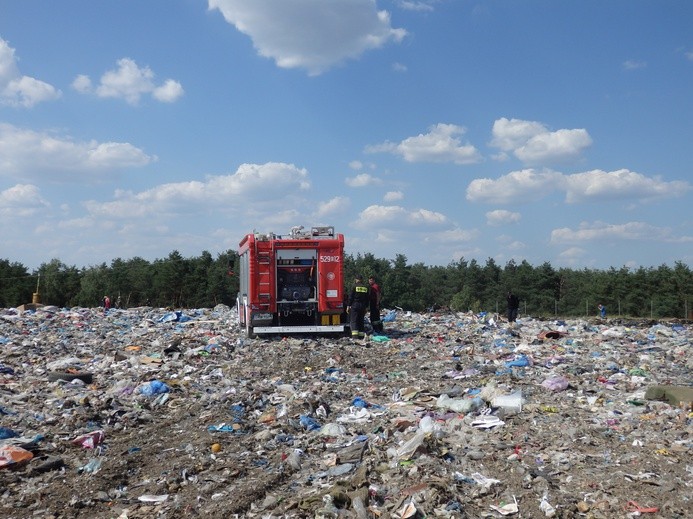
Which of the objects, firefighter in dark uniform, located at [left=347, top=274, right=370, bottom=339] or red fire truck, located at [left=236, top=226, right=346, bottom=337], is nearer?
red fire truck, located at [left=236, top=226, right=346, bottom=337]

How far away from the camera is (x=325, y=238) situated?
1487cm

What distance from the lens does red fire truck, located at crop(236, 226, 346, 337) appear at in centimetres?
1434

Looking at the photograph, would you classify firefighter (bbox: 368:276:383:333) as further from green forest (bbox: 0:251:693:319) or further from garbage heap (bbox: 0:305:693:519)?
green forest (bbox: 0:251:693:319)

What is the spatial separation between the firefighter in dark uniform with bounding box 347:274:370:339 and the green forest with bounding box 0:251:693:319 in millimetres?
32753

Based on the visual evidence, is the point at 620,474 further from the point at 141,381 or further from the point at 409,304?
the point at 409,304

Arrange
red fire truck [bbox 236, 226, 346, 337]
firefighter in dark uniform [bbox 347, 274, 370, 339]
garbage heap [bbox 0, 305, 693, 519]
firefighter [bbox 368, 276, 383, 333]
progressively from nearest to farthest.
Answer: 1. garbage heap [bbox 0, 305, 693, 519]
2. red fire truck [bbox 236, 226, 346, 337]
3. firefighter in dark uniform [bbox 347, 274, 370, 339]
4. firefighter [bbox 368, 276, 383, 333]

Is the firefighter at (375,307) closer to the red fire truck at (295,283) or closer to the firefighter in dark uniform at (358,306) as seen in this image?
the firefighter in dark uniform at (358,306)

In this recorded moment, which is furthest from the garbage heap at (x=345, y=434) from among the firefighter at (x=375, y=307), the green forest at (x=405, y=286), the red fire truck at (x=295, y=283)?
the green forest at (x=405, y=286)

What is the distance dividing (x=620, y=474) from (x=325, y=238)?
34.8 ft

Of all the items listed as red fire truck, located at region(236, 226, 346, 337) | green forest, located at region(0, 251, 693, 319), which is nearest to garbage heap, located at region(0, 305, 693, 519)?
red fire truck, located at region(236, 226, 346, 337)

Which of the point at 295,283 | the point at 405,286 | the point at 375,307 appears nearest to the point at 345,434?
the point at 295,283

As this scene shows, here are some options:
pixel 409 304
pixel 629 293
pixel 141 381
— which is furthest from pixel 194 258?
pixel 141 381

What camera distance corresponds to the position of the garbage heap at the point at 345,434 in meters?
4.62

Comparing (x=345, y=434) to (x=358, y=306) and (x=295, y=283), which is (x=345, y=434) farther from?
(x=295, y=283)
